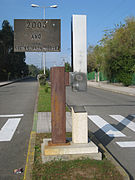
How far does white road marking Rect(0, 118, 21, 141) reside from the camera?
6.77m

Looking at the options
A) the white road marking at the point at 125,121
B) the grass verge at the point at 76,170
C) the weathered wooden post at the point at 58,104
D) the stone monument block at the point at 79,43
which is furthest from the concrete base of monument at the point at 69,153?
the white road marking at the point at 125,121

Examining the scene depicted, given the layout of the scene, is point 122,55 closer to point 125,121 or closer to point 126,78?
point 126,78

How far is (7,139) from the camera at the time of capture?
655 cm

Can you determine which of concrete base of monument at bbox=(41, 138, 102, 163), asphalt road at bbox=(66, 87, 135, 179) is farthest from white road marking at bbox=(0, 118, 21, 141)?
asphalt road at bbox=(66, 87, 135, 179)

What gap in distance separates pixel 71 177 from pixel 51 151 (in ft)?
2.81

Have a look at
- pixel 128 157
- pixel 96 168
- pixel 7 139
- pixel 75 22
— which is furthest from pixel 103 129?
pixel 75 22

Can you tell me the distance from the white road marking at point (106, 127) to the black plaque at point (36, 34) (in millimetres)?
3395

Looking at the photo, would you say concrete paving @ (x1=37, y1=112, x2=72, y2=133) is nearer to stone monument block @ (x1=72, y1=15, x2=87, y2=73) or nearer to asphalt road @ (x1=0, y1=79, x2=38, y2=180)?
asphalt road @ (x1=0, y1=79, x2=38, y2=180)

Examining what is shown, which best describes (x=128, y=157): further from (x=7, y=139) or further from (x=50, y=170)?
(x=7, y=139)

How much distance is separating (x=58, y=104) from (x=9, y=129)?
3.58 m

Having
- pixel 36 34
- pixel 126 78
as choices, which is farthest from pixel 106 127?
pixel 126 78

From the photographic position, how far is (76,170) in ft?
13.1

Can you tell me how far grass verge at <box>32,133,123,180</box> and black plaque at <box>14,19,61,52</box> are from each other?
245 centimetres

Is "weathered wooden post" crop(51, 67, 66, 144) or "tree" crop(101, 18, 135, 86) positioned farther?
"tree" crop(101, 18, 135, 86)
